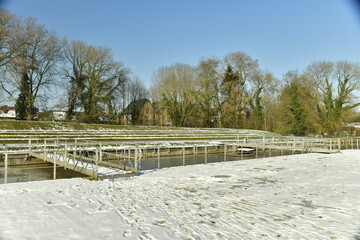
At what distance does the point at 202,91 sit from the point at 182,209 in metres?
45.4

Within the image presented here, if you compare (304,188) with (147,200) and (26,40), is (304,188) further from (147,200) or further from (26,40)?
(26,40)

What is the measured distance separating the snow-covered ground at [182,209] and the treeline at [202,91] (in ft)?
101

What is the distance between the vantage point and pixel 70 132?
3119 centimetres

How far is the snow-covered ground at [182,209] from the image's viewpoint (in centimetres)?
526

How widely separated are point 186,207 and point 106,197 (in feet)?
7.73

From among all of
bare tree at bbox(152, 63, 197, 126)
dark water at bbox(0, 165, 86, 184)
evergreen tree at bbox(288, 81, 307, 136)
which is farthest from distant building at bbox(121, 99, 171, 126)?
dark water at bbox(0, 165, 86, 184)

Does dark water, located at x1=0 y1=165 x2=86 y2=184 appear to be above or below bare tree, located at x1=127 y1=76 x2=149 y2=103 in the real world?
below

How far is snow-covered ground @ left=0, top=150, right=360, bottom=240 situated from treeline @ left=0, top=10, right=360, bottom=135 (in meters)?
30.7

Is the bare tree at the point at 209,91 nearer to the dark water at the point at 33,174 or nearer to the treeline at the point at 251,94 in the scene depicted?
the treeline at the point at 251,94

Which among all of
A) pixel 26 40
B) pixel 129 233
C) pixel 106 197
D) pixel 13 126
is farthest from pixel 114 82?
pixel 129 233

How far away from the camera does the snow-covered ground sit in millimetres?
5262

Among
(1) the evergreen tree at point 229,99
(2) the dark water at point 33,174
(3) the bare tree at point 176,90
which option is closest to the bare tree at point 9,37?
(2) the dark water at point 33,174

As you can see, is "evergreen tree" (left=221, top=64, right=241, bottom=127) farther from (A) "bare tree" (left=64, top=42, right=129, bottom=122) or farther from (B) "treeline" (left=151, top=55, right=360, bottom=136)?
(A) "bare tree" (left=64, top=42, right=129, bottom=122)

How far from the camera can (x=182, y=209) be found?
271 inches
